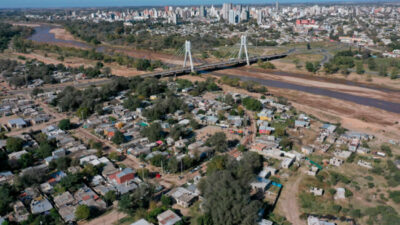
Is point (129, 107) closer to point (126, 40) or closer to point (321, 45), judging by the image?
point (126, 40)

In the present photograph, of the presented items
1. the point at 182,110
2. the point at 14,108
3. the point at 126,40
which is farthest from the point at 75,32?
the point at 182,110

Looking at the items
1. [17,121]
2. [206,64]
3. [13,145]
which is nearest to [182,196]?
[13,145]

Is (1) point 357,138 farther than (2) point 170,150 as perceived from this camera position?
Yes

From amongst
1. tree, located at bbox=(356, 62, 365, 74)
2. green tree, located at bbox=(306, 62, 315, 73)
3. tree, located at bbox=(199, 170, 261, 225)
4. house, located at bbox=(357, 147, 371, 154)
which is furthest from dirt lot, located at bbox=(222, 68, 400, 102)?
tree, located at bbox=(199, 170, 261, 225)

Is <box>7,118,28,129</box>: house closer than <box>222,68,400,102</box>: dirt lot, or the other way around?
<box>7,118,28,129</box>: house

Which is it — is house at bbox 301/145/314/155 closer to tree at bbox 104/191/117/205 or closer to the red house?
the red house

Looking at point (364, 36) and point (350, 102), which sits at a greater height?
point (364, 36)
